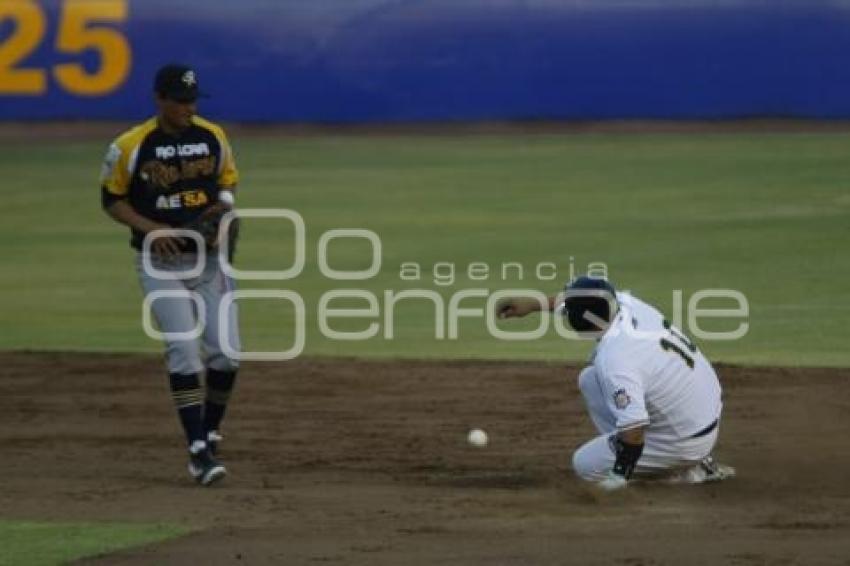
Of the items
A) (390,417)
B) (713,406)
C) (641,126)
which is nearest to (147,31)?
(641,126)

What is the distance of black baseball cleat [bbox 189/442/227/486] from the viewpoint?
9516mm

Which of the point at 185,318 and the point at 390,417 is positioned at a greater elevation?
the point at 185,318

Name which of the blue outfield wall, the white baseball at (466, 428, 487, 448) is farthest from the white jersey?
the blue outfield wall

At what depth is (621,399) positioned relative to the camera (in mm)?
8789

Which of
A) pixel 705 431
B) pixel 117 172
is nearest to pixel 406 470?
pixel 705 431

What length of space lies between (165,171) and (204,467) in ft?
4.82

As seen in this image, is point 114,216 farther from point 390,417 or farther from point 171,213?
point 390,417

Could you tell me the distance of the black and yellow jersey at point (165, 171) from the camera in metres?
9.75

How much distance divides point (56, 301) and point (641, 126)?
1299 cm

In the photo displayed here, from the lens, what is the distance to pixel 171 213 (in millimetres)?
9867

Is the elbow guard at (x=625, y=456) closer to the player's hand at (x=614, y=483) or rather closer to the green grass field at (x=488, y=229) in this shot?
the player's hand at (x=614, y=483)

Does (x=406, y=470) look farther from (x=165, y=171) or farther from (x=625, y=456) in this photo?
(x=165, y=171)

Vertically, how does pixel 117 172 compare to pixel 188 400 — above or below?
above

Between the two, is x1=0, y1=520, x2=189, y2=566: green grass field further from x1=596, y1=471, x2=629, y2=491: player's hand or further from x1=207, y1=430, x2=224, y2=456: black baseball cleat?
x1=596, y1=471, x2=629, y2=491: player's hand
